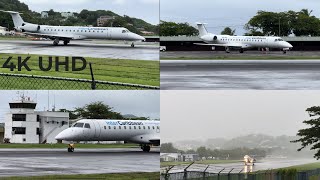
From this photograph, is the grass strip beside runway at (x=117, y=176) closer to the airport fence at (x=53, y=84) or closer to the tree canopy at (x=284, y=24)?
the airport fence at (x=53, y=84)

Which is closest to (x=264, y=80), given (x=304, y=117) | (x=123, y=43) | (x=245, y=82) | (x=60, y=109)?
(x=245, y=82)

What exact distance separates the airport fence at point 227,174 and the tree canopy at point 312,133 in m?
1.67

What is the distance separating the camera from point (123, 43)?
27094 mm

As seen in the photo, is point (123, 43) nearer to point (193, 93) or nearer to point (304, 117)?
point (193, 93)

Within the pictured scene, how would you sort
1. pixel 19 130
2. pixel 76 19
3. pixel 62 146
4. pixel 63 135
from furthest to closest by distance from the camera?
pixel 62 146, pixel 63 135, pixel 76 19, pixel 19 130

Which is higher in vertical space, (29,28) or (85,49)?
(29,28)

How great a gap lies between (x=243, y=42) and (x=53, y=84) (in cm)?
2542

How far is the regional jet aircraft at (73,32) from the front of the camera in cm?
2680

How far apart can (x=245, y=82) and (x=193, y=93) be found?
4.66 metres

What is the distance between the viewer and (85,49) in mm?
Answer: 27109

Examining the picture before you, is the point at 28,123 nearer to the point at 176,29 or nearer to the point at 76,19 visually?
the point at 76,19

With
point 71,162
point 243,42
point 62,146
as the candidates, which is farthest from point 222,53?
point 71,162

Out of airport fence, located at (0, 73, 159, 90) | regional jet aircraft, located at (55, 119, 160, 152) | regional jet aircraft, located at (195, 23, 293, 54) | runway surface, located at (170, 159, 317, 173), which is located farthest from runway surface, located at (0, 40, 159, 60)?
regional jet aircraft, located at (195, 23, 293, 54)

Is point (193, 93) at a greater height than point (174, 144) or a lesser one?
greater
